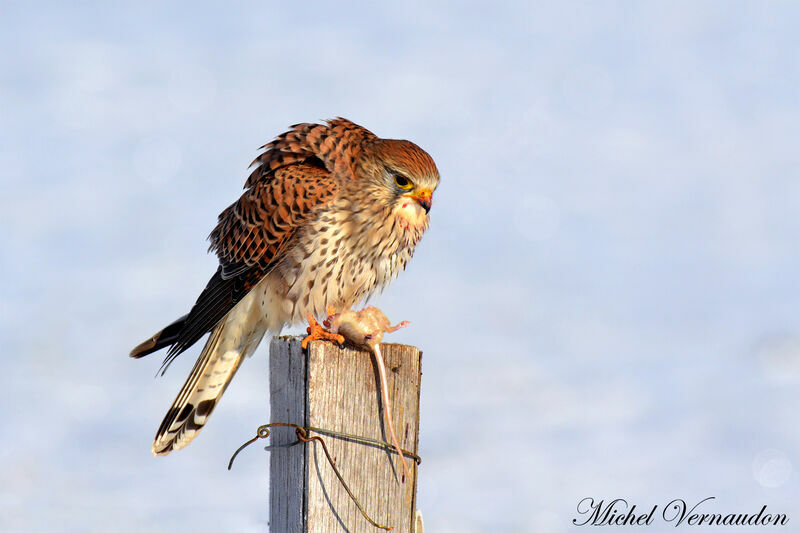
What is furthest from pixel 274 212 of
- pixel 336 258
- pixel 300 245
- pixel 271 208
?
pixel 336 258

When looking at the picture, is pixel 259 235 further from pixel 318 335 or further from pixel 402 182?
pixel 318 335

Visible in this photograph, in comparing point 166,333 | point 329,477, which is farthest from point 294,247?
point 329,477

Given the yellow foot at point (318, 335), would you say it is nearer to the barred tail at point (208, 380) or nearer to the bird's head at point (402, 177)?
the bird's head at point (402, 177)

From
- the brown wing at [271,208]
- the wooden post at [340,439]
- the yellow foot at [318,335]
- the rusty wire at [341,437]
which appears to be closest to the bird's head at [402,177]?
the brown wing at [271,208]

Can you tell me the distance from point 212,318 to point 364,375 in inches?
69.1

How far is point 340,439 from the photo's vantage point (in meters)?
3.40

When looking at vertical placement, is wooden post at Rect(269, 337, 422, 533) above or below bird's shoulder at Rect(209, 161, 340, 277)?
below

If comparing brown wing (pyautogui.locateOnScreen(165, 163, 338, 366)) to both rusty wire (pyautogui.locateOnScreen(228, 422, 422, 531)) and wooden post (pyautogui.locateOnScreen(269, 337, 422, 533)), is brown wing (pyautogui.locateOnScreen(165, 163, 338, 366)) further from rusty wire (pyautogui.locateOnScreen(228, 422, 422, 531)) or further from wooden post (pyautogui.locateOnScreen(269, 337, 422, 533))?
rusty wire (pyautogui.locateOnScreen(228, 422, 422, 531))

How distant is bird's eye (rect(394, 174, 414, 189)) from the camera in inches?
189

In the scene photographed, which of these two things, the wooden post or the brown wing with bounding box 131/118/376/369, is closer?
the wooden post

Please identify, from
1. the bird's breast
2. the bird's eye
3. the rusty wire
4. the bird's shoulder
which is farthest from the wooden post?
the bird's eye

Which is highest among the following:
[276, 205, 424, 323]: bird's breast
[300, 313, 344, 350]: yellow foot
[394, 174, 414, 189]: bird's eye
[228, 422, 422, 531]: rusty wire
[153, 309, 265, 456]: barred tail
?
[394, 174, 414, 189]: bird's eye

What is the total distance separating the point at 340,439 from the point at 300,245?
1654mm

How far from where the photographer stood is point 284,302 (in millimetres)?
4902
